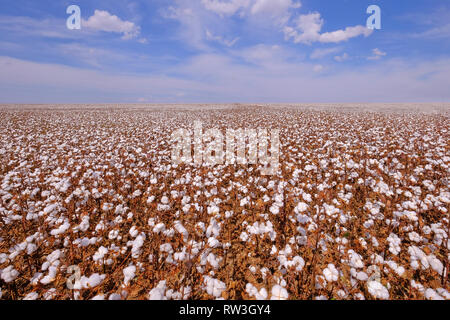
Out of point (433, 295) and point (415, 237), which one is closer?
point (433, 295)

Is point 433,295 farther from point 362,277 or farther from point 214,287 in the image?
point 214,287

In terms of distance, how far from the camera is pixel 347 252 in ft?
10.3

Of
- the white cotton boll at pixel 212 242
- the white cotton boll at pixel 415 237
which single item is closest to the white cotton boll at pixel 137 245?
the white cotton boll at pixel 212 242

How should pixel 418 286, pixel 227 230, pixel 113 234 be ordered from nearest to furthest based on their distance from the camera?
pixel 418 286
pixel 113 234
pixel 227 230

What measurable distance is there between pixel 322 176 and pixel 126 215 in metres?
5.59

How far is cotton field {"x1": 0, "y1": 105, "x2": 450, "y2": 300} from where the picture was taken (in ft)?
8.71

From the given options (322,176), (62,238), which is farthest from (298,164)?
(62,238)

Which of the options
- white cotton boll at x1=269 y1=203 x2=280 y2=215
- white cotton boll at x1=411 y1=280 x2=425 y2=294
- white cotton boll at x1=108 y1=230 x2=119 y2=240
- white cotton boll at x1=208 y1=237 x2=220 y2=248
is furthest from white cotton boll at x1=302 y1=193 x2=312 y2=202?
white cotton boll at x1=108 y1=230 x2=119 y2=240

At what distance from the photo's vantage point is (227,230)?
3863 millimetres

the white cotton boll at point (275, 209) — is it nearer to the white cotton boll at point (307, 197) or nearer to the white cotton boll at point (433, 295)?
the white cotton boll at point (307, 197)

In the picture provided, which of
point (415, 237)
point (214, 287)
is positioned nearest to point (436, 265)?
point (415, 237)

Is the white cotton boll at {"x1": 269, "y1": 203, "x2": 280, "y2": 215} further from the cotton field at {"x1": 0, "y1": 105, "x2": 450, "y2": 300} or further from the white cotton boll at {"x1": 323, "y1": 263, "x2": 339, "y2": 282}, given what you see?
the white cotton boll at {"x1": 323, "y1": 263, "x2": 339, "y2": 282}

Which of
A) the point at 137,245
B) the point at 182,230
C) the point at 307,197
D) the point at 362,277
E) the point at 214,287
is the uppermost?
the point at 307,197
